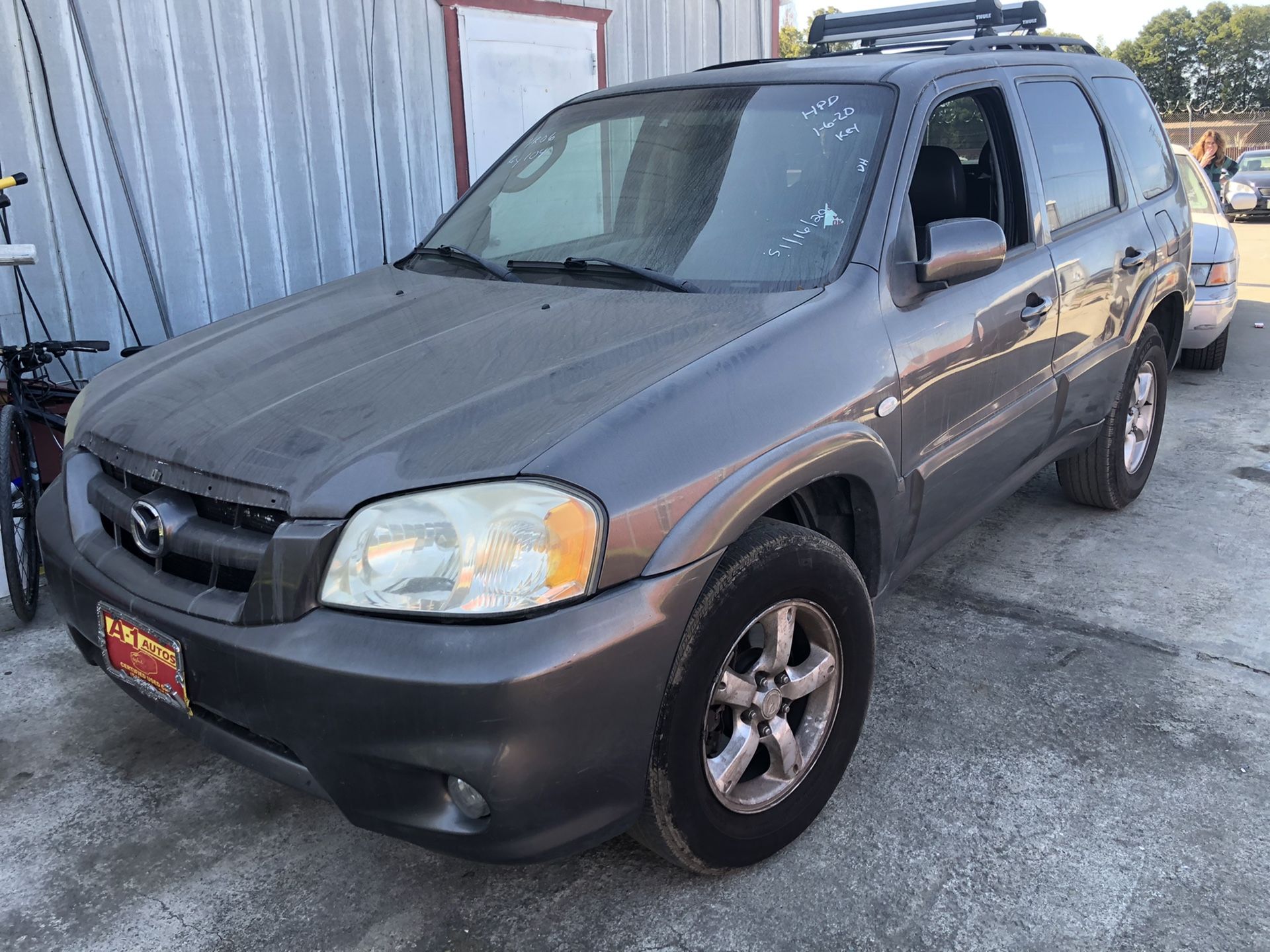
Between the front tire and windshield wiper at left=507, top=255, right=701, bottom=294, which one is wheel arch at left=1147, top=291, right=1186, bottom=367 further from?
the front tire

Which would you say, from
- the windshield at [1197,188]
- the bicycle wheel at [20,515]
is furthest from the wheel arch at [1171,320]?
the bicycle wheel at [20,515]

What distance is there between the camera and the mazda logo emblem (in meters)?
2.19

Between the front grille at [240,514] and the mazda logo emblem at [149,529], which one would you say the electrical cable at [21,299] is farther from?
the front grille at [240,514]

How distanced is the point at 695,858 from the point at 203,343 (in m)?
1.97

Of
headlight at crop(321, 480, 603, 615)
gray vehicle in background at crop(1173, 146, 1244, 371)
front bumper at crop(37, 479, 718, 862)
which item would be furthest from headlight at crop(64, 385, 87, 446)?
gray vehicle in background at crop(1173, 146, 1244, 371)

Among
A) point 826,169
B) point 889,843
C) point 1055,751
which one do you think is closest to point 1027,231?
point 826,169

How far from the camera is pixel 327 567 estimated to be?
1.95 meters

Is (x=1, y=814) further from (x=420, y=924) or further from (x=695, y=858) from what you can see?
(x=695, y=858)

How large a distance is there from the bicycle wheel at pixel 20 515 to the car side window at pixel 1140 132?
437 centimetres

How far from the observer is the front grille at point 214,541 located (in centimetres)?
206

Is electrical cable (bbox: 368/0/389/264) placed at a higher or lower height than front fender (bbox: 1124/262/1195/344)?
higher

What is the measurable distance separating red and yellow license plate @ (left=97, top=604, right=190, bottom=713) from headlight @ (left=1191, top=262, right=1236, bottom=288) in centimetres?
674

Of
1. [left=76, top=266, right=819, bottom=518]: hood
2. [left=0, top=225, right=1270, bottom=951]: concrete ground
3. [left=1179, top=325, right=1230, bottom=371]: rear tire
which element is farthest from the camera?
[left=1179, top=325, right=1230, bottom=371]: rear tire

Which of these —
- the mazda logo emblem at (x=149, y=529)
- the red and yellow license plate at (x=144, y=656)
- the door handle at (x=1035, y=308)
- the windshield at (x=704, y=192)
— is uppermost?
the windshield at (x=704, y=192)
